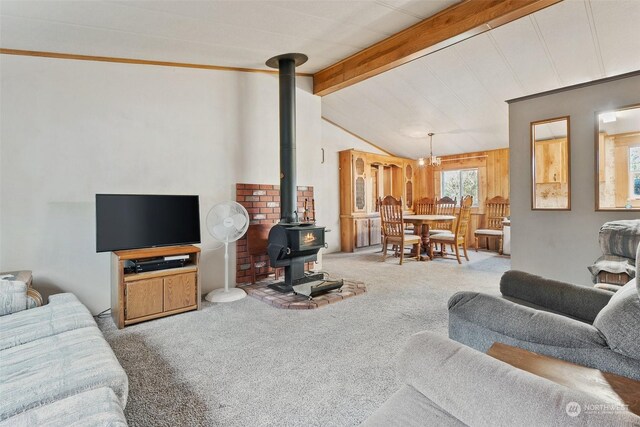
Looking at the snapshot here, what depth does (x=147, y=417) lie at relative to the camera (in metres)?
1.56

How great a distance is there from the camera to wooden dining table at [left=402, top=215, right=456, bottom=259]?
5406 millimetres

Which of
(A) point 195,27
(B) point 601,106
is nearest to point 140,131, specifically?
(A) point 195,27

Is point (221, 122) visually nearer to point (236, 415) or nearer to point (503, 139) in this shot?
point (236, 415)

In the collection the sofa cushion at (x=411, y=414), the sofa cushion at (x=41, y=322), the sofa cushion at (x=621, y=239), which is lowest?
the sofa cushion at (x=41, y=322)

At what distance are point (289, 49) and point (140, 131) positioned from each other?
1.77 metres

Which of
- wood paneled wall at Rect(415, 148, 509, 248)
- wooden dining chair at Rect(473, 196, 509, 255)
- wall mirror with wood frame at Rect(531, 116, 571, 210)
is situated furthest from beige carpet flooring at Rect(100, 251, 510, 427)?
wood paneled wall at Rect(415, 148, 509, 248)

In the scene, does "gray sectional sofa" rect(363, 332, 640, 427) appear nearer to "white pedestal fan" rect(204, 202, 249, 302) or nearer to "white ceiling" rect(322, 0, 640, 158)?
"white pedestal fan" rect(204, 202, 249, 302)

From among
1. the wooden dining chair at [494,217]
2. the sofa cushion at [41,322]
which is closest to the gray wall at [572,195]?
the wooden dining chair at [494,217]

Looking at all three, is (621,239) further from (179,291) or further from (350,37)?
(179,291)

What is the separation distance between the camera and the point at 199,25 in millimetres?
2734

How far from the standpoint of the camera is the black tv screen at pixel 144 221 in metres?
2.74

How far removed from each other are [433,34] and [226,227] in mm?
2763

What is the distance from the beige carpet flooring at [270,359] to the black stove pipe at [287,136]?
1.13 meters

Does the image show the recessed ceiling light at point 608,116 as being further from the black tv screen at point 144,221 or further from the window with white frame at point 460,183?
the black tv screen at point 144,221
